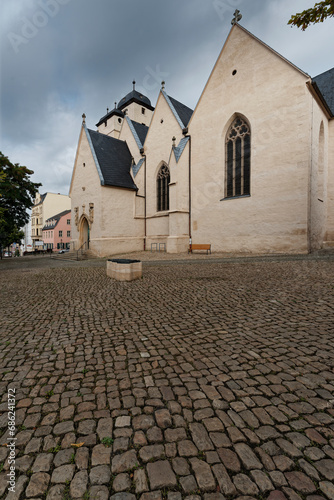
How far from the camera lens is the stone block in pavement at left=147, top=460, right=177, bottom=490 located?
1.27 meters

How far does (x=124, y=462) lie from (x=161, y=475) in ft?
0.80

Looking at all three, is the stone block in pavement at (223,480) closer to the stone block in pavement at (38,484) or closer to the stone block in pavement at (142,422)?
the stone block in pavement at (142,422)

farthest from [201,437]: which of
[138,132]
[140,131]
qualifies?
[140,131]

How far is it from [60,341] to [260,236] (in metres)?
13.7

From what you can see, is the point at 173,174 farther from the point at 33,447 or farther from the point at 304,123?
the point at 33,447

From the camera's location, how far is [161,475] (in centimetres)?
133

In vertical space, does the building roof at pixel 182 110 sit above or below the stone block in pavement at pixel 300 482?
above

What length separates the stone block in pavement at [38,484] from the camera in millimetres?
1248

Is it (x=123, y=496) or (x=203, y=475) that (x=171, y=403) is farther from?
(x=123, y=496)

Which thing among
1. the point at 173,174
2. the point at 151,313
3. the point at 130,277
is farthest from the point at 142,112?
the point at 151,313

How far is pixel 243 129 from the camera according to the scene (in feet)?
51.6

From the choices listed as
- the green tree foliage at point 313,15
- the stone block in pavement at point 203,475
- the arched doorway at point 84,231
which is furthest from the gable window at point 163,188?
Result: the stone block in pavement at point 203,475

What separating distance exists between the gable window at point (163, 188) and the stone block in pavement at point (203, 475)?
1996 cm

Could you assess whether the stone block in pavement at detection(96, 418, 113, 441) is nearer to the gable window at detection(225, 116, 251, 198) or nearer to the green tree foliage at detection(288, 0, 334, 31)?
the green tree foliage at detection(288, 0, 334, 31)
